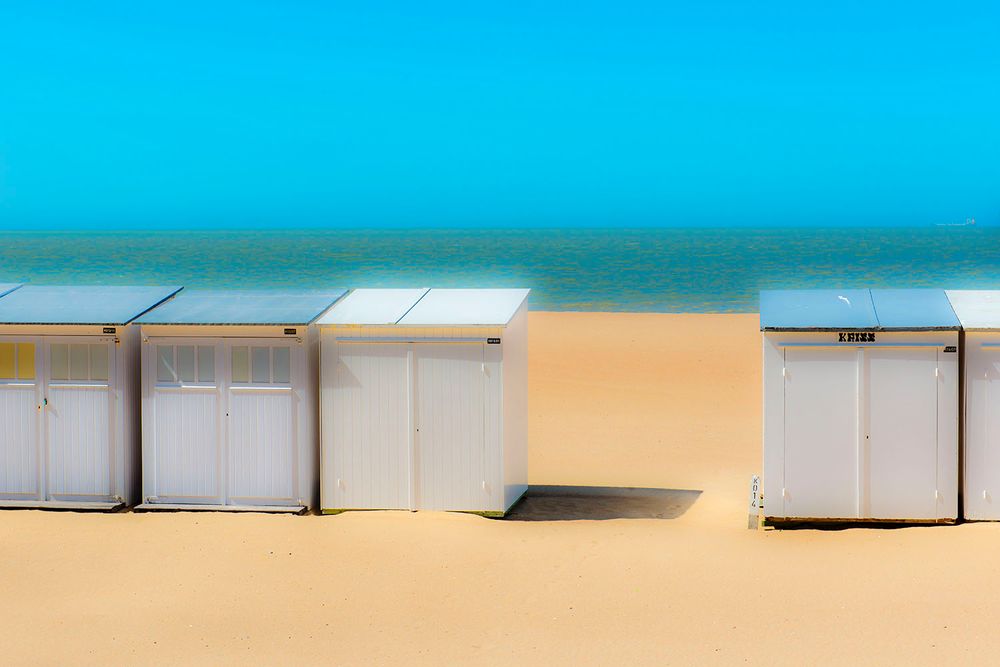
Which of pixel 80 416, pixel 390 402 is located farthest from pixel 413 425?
pixel 80 416

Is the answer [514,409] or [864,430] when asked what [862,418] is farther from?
[514,409]

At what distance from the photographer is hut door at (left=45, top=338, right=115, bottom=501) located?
43.2ft

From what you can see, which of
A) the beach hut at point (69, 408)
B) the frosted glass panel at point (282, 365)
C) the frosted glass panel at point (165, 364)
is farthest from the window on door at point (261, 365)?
the beach hut at point (69, 408)

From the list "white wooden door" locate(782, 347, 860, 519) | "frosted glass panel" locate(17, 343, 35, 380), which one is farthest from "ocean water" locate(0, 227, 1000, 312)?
"frosted glass panel" locate(17, 343, 35, 380)

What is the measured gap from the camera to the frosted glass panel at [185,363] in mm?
13000

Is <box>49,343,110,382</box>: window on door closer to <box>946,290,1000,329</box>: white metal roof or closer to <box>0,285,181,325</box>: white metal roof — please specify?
<box>0,285,181,325</box>: white metal roof

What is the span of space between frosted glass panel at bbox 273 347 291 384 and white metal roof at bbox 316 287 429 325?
0.48 metres

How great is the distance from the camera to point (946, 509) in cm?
1191

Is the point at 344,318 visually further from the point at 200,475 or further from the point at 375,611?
the point at 375,611

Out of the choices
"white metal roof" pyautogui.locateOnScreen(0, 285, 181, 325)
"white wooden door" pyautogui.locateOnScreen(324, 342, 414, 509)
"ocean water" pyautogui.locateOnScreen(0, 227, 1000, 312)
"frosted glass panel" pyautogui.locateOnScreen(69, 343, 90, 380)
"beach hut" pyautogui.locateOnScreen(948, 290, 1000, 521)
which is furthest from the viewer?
"ocean water" pyautogui.locateOnScreen(0, 227, 1000, 312)

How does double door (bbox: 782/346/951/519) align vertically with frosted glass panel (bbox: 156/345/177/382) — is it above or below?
below

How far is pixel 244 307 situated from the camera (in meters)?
13.2

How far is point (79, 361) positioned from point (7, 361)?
0.82 metres

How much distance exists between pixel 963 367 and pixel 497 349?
178 inches
